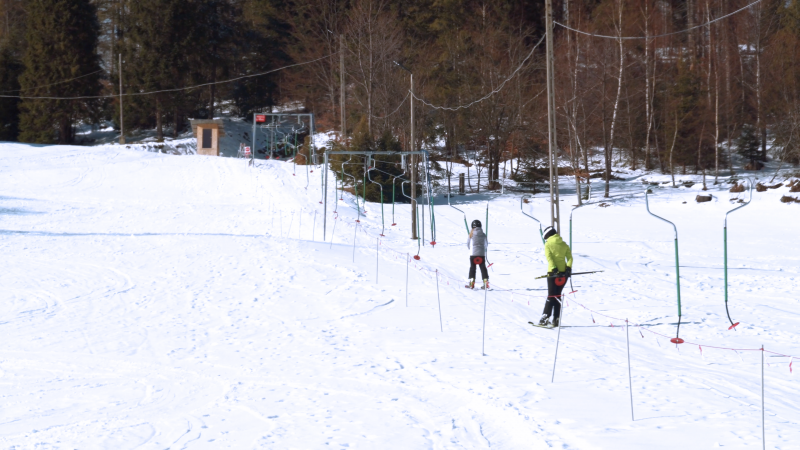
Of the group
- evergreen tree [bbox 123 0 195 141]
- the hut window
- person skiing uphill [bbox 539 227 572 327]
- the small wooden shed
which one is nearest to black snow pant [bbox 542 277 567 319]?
person skiing uphill [bbox 539 227 572 327]

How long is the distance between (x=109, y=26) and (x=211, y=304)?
54.9m

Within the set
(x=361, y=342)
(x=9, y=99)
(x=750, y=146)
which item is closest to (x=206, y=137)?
(x=9, y=99)

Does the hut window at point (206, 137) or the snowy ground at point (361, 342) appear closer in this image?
the snowy ground at point (361, 342)

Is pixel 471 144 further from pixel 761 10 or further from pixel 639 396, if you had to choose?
pixel 639 396

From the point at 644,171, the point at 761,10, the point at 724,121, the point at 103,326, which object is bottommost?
the point at 103,326

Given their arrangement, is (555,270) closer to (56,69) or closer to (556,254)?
(556,254)

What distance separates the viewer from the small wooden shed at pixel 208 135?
142 feet

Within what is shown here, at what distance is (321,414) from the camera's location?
654cm

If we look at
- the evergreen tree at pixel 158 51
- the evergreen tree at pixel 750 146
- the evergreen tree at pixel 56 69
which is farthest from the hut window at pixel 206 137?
the evergreen tree at pixel 750 146

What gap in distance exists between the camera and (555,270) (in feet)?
33.6

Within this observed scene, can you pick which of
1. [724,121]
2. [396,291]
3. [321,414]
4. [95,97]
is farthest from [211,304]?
[95,97]

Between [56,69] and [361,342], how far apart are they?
159 ft

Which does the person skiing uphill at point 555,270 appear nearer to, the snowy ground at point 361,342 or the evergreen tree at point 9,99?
the snowy ground at point 361,342

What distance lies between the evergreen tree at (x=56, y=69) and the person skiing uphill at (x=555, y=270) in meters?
47.2
